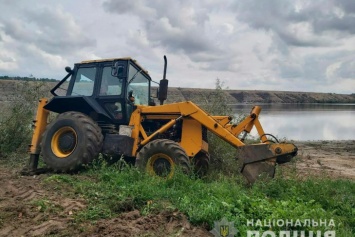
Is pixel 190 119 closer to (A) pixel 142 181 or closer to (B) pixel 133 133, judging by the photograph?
(B) pixel 133 133

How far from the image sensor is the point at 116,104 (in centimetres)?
824

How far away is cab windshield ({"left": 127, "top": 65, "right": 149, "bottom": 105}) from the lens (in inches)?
331

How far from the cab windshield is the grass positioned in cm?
222

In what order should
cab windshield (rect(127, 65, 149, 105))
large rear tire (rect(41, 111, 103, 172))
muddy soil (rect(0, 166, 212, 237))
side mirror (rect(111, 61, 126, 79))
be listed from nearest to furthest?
muddy soil (rect(0, 166, 212, 237)), large rear tire (rect(41, 111, 103, 172)), side mirror (rect(111, 61, 126, 79)), cab windshield (rect(127, 65, 149, 105))

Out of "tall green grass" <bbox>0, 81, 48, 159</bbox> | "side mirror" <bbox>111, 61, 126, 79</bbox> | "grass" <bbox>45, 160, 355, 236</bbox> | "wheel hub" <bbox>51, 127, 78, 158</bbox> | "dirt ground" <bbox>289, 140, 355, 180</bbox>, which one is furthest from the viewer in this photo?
"tall green grass" <bbox>0, 81, 48, 159</bbox>

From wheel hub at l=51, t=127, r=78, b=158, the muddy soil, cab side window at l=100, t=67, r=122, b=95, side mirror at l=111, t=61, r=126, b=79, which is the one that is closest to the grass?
the muddy soil

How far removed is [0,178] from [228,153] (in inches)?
215

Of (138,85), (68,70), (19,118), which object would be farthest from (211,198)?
(19,118)

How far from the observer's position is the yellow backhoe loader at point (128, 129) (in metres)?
7.01

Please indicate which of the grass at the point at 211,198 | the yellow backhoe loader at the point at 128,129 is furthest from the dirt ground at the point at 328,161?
the grass at the point at 211,198

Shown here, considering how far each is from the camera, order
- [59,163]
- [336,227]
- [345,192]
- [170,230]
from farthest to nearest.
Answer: [59,163], [345,192], [336,227], [170,230]

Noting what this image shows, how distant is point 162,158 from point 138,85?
2.48 m

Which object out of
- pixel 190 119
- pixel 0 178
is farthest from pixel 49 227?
pixel 190 119

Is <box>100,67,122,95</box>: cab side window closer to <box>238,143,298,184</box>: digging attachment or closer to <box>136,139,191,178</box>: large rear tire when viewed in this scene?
<box>136,139,191,178</box>: large rear tire
